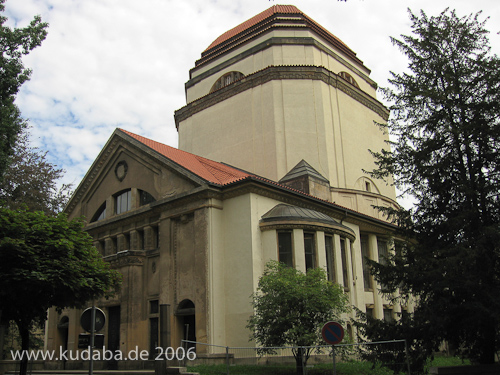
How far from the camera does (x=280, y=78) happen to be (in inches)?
1277

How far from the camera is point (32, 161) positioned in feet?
105

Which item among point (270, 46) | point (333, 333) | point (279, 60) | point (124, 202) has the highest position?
point (270, 46)

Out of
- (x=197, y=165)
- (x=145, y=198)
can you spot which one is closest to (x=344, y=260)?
(x=197, y=165)

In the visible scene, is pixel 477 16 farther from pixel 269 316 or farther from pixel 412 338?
pixel 269 316

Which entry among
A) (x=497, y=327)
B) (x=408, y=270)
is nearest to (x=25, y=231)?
(x=408, y=270)

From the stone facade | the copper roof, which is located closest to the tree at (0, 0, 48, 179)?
the stone facade

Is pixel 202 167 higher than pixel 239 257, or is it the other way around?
pixel 202 167

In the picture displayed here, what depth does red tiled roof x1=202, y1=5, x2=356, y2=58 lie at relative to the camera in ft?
116

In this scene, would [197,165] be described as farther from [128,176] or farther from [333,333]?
[333,333]

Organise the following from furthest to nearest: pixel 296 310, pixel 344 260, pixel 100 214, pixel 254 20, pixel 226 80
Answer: pixel 254 20 < pixel 226 80 < pixel 100 214 < pixel 344 260 < pixel 296 310

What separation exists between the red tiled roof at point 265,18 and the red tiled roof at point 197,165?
40.0ft

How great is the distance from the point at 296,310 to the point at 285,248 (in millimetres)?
5083

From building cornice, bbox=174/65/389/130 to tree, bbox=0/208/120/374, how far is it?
1810 centimetres

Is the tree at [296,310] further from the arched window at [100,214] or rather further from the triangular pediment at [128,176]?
the arched window at [100,214]
